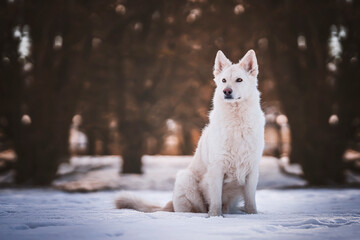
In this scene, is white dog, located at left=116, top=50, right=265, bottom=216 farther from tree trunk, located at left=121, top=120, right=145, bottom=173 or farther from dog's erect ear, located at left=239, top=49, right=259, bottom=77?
tree trunk, located at left=121, top=120, right=145, bottom=173

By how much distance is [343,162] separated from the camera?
981 cm

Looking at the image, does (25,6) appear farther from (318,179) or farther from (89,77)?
(318,179)

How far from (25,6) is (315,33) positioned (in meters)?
9.09

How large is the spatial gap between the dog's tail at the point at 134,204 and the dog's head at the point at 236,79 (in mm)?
1959

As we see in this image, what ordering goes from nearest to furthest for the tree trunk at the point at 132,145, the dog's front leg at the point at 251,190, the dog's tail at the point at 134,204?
the dog's front leg at the point at 251,190, the dog's tail at the point at 134,204, the tree trunk at the point at 132,145

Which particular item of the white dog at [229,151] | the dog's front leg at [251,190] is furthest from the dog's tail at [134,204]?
the dog's front leg at [251,190]

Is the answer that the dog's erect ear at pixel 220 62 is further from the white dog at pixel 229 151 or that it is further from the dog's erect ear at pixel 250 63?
the dog's erect ear at pixel 250 63

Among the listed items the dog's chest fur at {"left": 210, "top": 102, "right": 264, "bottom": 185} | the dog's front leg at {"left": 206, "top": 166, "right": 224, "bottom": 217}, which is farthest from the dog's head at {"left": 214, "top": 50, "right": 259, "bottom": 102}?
the dog's front leg at {"left": 206, "top": 166, "right": 224, "bottom": 217}

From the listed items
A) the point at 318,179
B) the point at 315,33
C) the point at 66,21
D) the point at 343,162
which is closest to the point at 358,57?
the point at 315,33

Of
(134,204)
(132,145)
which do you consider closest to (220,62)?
(134,204)

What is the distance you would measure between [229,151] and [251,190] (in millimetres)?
690

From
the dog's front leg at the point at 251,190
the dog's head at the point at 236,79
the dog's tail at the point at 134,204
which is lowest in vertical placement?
the dog's tail at the point at 134,204

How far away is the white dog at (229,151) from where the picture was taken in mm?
4562

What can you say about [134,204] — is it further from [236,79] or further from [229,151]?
[236,79]
